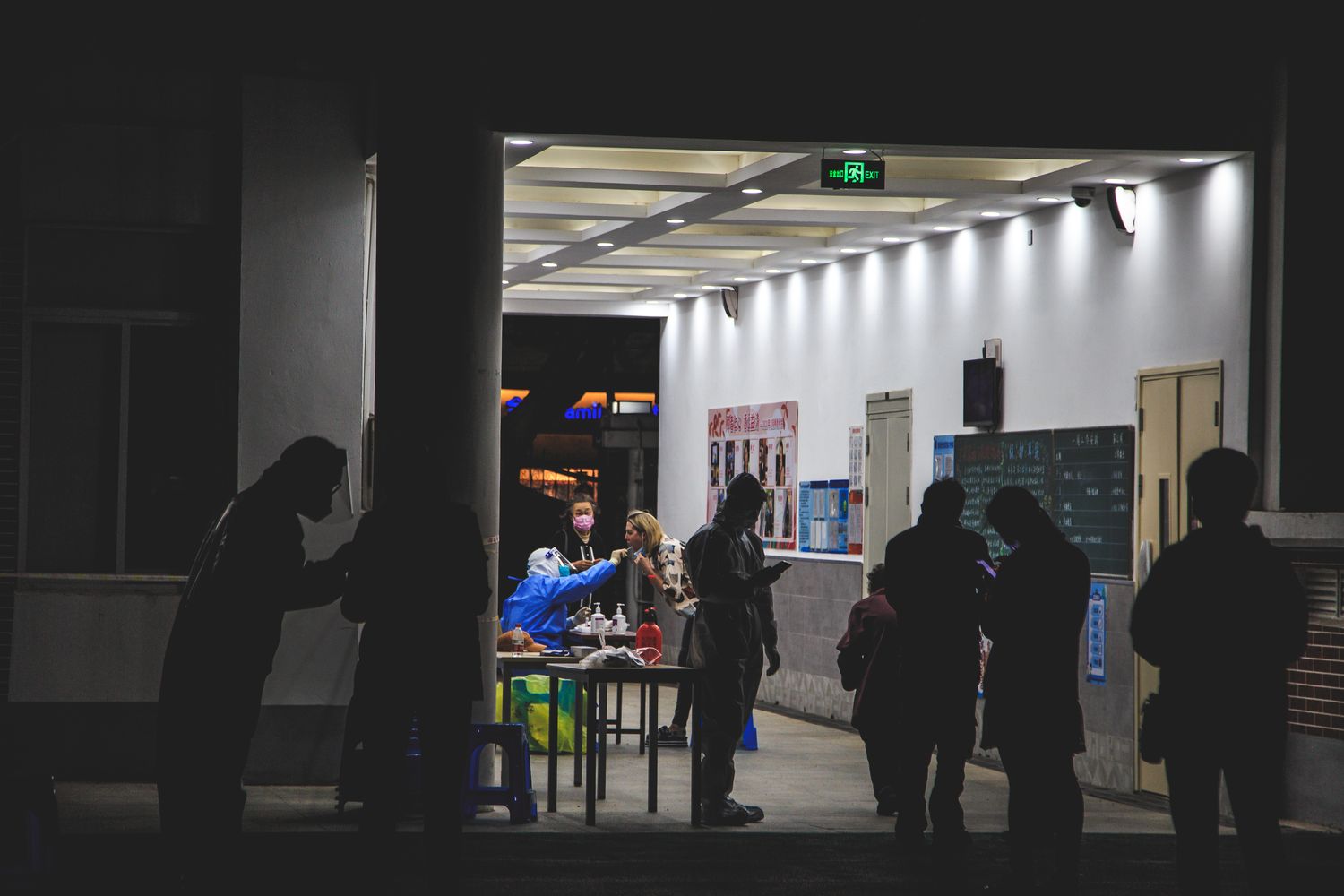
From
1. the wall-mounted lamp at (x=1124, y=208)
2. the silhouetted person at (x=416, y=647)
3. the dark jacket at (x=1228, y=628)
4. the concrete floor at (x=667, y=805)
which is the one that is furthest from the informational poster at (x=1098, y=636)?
the silhouetted person at (x=416, y=647)

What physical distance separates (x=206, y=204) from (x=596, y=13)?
8.07ft

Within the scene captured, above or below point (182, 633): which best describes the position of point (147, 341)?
above

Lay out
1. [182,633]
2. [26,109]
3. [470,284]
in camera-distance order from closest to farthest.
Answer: [182,633] → [470,284] → [26,109]

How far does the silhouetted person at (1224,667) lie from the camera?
5.42 meters

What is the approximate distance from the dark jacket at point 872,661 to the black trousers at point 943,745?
128 cm

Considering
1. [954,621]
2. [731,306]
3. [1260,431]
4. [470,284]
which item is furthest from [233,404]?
[731,306]

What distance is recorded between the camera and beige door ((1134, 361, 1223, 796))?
9578 millimetres

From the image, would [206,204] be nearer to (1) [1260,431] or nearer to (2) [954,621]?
(2) [954,621]

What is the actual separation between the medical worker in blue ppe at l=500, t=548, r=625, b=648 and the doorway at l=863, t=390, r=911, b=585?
7.85 ft

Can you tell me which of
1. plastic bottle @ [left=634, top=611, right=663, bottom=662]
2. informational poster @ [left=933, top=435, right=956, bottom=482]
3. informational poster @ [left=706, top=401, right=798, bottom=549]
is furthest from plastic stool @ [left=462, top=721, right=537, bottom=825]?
informational poster @ [left=706, top=401, right=798, bottom=549]

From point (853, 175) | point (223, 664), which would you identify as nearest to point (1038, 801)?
point (223, 664)

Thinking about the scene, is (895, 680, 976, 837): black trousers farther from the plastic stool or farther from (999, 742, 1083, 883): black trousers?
the plastic stool

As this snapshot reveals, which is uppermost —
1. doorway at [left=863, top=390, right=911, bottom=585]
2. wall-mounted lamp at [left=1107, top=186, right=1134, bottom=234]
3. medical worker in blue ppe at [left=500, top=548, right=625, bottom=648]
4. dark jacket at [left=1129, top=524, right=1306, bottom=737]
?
wall-mounted lamp at [left=1107, top=186, right=1134, bottom=234]

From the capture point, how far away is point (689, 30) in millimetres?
9109
